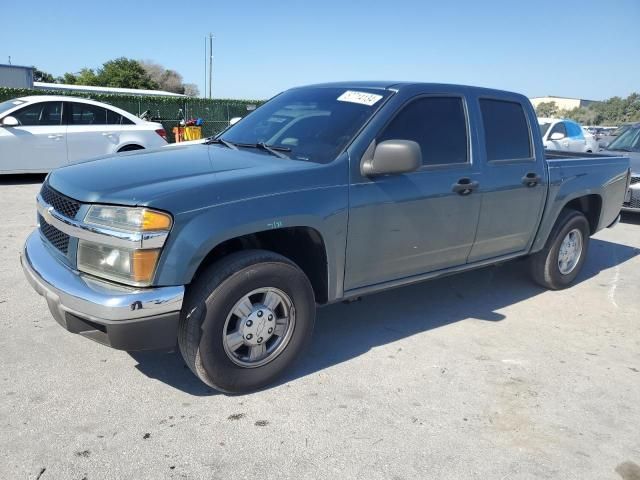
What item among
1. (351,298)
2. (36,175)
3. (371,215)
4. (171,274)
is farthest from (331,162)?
(36,175)

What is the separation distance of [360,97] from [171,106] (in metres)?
18.0

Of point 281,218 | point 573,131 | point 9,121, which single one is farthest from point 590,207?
point 573,131

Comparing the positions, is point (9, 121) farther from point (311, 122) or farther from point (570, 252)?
point (570, 252)

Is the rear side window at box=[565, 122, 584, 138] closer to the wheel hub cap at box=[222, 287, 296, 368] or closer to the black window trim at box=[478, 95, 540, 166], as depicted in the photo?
the black window trim at box=[478, 95, 540, 166]

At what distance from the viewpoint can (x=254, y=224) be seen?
298 centimetres

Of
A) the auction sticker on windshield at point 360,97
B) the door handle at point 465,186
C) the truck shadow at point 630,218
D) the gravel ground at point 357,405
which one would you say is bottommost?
the gravel ground at point 357,405

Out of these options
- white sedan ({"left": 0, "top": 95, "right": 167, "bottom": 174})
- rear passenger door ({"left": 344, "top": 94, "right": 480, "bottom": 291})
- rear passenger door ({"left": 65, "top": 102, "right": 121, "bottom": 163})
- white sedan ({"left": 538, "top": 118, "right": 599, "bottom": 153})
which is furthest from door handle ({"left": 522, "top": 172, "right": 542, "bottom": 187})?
white sedan ({"left": 538, "top": 118, "right": 599, "bottom": 153})

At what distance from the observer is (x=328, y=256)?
11.0ft

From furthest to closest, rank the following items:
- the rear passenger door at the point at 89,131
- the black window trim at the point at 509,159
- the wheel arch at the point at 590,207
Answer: the rear passenger door at the point at 89,131, the wheel arch at the point at 590,207, the black window trim at the point at 509,159

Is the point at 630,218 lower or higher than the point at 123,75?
lower

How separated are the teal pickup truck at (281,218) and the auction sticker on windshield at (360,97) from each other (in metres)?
0.01

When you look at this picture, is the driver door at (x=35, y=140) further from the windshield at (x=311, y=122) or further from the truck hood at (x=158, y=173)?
the truck hood at (x=158, y=173)

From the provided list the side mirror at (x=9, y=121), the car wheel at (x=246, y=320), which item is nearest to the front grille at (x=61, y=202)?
the car wheel at (x=246, y=320)

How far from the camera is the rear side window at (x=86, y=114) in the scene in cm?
1005
